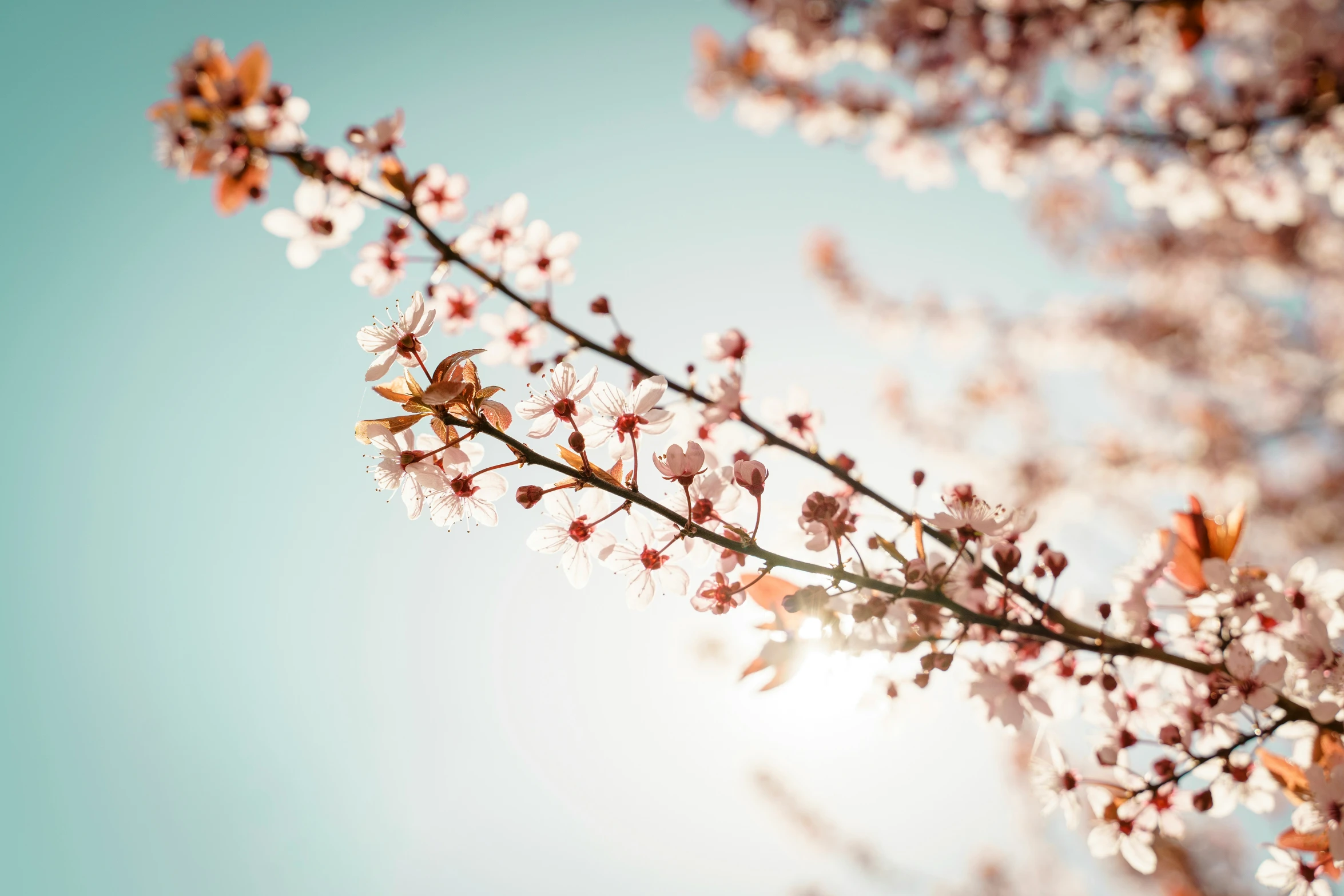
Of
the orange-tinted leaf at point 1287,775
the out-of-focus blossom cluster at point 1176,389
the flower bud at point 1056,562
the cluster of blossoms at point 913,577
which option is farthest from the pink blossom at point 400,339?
the out-of-focus blossom cluster at point 1176,389

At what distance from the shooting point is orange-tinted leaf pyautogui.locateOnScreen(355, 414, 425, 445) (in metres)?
0.81

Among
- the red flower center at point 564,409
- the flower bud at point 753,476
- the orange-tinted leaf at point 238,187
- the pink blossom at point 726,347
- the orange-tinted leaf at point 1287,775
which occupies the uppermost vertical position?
the orange-tinted leaf at point 238,187

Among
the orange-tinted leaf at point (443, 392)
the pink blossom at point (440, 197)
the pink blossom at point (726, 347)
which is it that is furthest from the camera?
the pink blossom at point (440, 197)

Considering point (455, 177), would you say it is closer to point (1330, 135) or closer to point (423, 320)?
point (423, 320)

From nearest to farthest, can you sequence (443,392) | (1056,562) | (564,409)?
(443,392) < (564,409) < (1056,562)

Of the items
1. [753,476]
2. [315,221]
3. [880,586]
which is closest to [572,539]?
[753,476]

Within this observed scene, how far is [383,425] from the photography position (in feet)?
2.70

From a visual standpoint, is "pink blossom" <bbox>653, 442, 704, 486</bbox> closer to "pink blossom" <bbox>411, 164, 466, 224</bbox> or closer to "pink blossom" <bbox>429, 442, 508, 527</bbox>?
"pink blossom" <bbox>429, 442, 508, 527</bbox>

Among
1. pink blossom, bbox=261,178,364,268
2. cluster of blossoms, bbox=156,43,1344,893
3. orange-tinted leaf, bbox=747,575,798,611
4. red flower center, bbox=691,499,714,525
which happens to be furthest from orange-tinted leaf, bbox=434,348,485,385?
pink blossom, bbox=261,178,364,268

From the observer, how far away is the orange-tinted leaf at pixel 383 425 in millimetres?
814

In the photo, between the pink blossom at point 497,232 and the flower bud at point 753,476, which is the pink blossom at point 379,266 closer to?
the pink blossom at point 497,232

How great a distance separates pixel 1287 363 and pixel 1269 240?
1.17 meters

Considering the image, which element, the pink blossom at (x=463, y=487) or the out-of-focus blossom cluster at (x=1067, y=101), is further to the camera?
the out-of-focus blossom cluster at (x=1067, y=101)

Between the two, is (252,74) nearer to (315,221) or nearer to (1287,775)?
(315,221)
